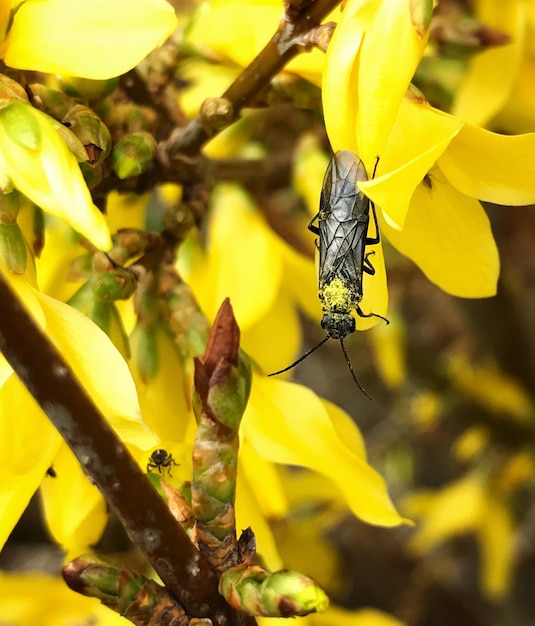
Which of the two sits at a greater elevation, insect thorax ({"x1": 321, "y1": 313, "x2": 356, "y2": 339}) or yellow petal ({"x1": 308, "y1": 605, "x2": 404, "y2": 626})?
insect thorax ({"x1": 321, "y1": 313, "x2": 356, "y2": 339})

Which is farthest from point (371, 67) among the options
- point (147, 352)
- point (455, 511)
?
point (455, 511)

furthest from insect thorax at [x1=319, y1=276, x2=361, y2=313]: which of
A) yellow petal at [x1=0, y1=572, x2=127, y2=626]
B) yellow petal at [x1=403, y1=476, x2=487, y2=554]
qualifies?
yellow petal at [x1=403, y1=476, x2=487, y2=554]

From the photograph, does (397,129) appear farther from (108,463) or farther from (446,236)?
(108,463)

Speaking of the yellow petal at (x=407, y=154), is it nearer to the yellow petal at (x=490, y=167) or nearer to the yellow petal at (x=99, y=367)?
the yellow petal at (x=490, y=167)

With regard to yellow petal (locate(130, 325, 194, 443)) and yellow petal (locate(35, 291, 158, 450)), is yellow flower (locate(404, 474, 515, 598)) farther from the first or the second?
yellow petal (locate(35, 291, 158, 450))

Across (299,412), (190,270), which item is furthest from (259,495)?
(190,270)

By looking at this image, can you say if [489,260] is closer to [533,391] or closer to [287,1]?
[287,1]
